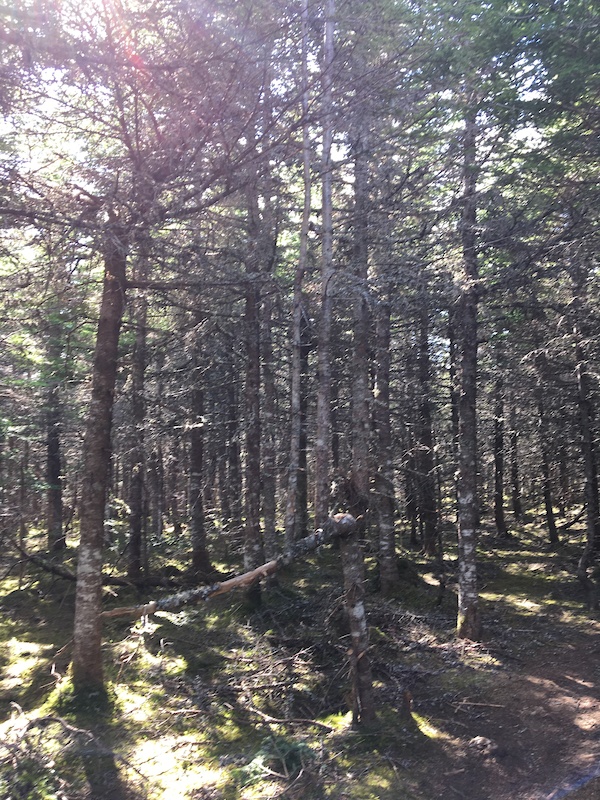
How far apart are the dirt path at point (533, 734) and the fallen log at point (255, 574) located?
135 inches

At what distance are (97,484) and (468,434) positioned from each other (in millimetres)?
7776

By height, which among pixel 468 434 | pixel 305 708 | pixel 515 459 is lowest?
pixel 305 708

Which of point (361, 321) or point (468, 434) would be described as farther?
point (361, 321)

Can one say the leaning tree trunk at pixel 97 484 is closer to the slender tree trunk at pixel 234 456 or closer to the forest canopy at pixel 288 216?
the forest canopy at pixel 288 216

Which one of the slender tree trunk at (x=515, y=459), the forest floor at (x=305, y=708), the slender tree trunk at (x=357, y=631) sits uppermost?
the slender tree trunk at (x=515, y=459)

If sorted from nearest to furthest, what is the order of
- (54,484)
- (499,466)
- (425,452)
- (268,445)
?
(268,445), (425,452), (54,484), (499,466)

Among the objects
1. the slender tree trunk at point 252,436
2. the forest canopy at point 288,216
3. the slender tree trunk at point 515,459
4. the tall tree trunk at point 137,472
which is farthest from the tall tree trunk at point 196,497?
the slender tree trunk at point 515,459

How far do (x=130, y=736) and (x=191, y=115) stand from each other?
9.68 metres

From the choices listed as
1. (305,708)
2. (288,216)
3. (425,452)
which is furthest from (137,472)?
(425,452)

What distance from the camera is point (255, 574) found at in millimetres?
7285

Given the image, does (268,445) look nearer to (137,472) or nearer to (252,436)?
(252,436)

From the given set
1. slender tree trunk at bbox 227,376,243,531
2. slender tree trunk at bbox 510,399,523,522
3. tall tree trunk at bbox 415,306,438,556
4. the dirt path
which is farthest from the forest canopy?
slender tree trunk at bbox 227,376,243,531

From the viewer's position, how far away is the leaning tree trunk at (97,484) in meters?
9.43

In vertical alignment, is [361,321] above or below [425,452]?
above
